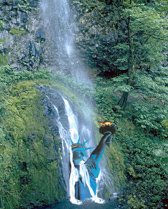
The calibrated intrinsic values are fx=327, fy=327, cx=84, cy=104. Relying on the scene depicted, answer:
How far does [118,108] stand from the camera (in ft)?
41.3

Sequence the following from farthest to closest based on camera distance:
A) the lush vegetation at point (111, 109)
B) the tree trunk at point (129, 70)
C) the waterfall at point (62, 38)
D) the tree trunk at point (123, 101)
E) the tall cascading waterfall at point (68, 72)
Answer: the waterfall at point (62, 38), the tree trunk at point (123, 101), the tree trunk at point (129, 70), the tall cascading waterfall at point (68, 72), the lush vegetation at point (111, 109)

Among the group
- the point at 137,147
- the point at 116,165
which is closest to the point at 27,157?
the point at 116,165

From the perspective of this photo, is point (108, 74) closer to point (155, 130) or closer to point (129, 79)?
point (129, 79)

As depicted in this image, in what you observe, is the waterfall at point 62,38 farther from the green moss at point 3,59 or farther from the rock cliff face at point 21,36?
the green moss at point 3,59

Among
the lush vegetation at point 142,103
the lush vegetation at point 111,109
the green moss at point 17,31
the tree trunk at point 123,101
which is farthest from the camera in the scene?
the tree trunk at point 123,101

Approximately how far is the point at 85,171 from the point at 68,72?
4.99m

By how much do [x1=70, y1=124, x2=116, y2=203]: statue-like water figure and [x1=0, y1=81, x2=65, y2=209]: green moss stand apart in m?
0.62

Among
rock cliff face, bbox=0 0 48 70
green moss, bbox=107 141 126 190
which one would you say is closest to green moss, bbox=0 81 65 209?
green moss, bbox=107 141 126 190

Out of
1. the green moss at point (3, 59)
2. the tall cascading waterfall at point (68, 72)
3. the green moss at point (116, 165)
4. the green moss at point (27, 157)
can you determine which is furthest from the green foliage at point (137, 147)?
the green moss at point (3, 59)

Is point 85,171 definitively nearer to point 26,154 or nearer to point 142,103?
point 26,154

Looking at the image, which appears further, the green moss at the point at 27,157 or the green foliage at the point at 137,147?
the green foliage at the point at 137,147

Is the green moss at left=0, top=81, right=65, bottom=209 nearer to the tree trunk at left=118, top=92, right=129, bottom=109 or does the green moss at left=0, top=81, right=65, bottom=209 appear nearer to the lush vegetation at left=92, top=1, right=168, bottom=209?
the lush vegetation at left=92, top=1, right=168, bottom=209

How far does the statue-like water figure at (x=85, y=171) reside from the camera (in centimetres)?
Result: 955

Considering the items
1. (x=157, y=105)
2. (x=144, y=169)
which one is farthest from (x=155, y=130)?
(x=144, y=169)
